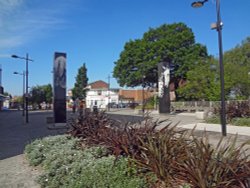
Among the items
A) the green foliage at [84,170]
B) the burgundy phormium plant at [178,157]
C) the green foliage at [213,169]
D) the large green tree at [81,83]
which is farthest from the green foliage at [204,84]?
the large green tree at [81,83]

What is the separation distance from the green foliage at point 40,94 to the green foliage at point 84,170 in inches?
2755

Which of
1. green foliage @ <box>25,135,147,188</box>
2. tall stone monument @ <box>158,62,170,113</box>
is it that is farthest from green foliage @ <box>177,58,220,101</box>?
green foliage @ <box>25,135,147,188</box>

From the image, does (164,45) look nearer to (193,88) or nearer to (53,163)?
(193,88)

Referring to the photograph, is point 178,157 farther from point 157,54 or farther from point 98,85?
point 98,85

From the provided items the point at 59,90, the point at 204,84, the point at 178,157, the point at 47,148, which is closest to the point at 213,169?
the point at 178,157

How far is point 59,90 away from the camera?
19.0m

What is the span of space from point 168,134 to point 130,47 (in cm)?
4536

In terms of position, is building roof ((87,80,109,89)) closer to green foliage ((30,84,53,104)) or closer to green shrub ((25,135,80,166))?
green foliage ((30,84,53,104))

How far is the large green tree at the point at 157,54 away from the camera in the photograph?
45.6m

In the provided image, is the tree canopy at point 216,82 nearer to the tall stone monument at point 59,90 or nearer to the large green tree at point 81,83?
the tall stone monument at point 59,90

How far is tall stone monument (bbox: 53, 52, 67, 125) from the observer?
18.9 meters

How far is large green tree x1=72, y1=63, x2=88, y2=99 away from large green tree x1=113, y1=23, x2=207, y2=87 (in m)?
34.4

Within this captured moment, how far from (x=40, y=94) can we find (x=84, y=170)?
73376 millimetres

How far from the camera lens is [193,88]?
118 feet
